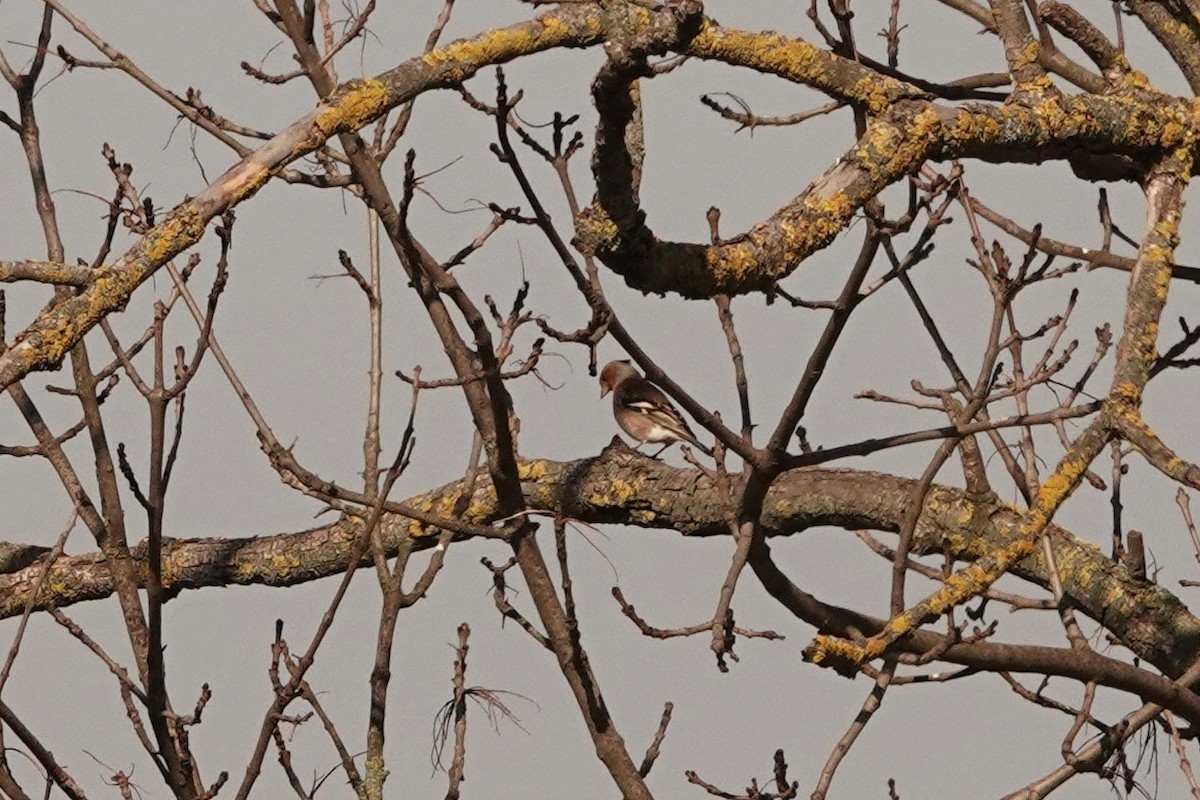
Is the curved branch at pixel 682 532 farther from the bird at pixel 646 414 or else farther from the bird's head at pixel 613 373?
the bird's head at pixel 613 373

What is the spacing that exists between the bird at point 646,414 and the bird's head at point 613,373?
226mm

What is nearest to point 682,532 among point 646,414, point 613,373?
point 646,414

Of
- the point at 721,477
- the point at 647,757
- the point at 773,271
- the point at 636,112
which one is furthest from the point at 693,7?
the point at 647,757

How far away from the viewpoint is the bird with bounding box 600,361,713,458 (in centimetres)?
754

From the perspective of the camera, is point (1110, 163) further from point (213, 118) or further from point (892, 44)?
point (213, 118)

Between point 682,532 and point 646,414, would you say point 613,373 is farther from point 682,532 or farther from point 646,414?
point 682,532

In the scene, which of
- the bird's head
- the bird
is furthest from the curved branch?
the bird's head

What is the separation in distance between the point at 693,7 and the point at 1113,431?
1178 millimetres

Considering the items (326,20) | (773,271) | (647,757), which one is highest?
(326,20)

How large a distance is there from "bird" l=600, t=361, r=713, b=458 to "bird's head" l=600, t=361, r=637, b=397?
0.23m

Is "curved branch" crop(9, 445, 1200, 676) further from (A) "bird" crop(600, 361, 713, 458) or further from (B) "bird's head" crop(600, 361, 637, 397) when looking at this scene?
(B) "bird's head" crop(600, 361, 637, 397)

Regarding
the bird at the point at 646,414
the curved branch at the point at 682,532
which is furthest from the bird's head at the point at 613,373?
the curved branch at the point at 682,532

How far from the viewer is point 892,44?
16.7 ft

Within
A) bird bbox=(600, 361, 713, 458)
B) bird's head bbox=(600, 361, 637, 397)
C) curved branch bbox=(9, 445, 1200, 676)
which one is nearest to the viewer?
curved branch bbox=(9, 445, 1200, 676)
